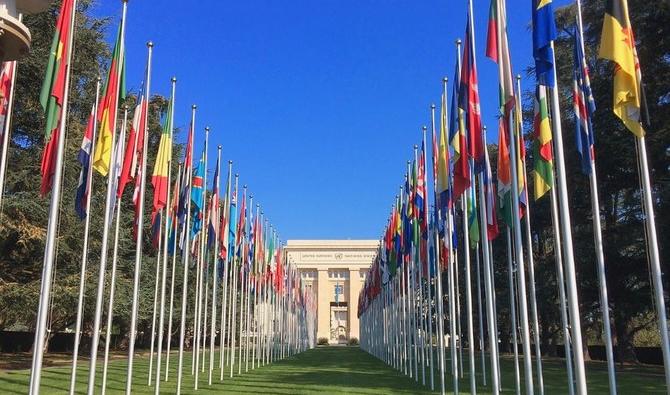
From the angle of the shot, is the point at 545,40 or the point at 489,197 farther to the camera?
the point at 489,197

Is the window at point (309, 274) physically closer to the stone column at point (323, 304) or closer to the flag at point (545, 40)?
the stone column at point (323, 304)

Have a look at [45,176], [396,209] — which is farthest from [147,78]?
[396,209]

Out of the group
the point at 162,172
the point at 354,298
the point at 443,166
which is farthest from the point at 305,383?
Answer: the point at 354,298

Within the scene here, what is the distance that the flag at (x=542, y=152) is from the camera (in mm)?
12484

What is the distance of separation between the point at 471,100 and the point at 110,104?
7.34 metres

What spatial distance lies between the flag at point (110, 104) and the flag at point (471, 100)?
710 centimetres

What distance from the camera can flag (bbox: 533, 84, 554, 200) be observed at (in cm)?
1248

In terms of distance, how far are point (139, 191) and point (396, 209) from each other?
13.6 meters

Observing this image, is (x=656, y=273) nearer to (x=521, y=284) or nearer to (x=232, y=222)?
(x=521, y=284)

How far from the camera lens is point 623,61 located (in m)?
10.4

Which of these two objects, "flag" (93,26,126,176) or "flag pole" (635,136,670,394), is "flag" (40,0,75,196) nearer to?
"flag" (93,26,126,176)

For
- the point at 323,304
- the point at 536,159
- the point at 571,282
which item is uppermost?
the point at 323,304

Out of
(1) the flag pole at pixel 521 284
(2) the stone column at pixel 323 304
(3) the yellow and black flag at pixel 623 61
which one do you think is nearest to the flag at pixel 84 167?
(1) the flag pole at pixel 521 284

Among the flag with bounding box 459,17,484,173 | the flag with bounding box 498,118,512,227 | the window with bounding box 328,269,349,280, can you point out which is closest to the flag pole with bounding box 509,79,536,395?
the flag with bounding box 459,17,484,173
